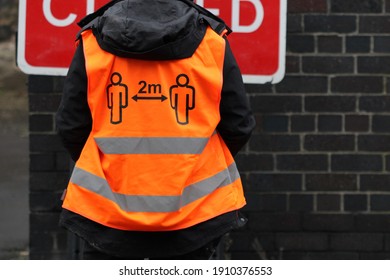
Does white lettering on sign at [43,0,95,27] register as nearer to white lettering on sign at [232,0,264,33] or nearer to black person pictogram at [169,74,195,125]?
white lettering on sign at [232,0,264,33]

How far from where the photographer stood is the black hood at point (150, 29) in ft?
10.4

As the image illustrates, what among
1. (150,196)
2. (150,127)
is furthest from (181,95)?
(150,196)

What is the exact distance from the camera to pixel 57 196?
543cm

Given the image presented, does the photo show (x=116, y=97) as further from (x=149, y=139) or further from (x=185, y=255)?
(x=185, y=255)

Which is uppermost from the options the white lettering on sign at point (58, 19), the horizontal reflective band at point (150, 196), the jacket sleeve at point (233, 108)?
the white lettering on sign at point (58, 19)

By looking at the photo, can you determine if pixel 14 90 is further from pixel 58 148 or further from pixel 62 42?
pixel 62 42

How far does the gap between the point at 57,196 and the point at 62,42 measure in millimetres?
1523

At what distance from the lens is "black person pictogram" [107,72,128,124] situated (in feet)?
10.8

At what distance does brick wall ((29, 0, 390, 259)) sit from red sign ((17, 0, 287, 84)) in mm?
1178

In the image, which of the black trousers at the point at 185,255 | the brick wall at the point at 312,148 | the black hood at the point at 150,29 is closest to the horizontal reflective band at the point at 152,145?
the black hood at the point at 150,29

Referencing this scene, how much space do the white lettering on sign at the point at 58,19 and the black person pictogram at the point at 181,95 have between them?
3.41 feet

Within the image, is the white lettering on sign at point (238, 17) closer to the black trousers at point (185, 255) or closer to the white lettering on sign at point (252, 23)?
the white lettering on sign at point (252, 23)

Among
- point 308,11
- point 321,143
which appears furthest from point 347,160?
point 308,11

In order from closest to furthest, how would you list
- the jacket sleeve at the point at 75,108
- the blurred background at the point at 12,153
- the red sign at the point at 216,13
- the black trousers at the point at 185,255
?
the jacket sleeve at the point at 75,108
the black trousers at the point at 185,255
the red sign at the point at 216,13
the blurred background at the point at 12,153
